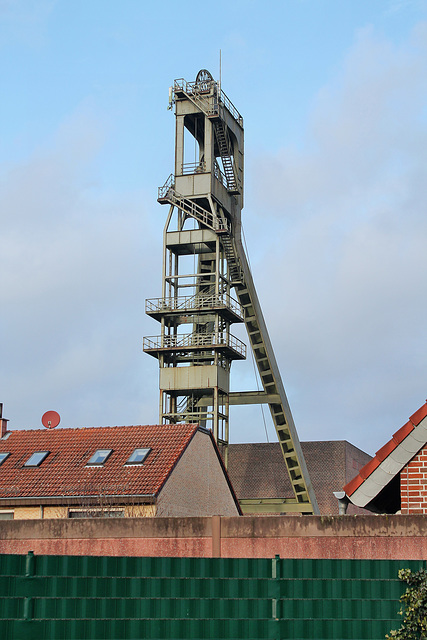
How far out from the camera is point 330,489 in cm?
5925

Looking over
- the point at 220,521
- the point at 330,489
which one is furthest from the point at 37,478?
the point at 330,489

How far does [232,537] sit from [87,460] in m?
14.4

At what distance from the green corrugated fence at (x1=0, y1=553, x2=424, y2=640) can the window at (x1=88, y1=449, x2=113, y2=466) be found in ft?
53.7

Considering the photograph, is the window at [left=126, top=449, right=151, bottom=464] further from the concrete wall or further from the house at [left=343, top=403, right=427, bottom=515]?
the house at [left=343, top=403, right=427, bottom=515]

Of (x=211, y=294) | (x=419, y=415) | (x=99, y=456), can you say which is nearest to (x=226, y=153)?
(x=211, y=294)

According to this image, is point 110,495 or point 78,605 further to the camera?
point 110,495

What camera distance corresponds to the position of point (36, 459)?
2836cm

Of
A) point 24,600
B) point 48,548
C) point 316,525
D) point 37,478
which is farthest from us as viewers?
point 37,478

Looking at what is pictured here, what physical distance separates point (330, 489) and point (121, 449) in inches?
1327

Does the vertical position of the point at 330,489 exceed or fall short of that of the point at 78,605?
it exceeds it

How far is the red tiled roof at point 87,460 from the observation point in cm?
2588

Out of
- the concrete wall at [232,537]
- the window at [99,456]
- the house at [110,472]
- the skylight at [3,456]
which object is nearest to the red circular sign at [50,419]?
the house at [110,472]

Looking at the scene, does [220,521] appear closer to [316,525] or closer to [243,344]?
[316,525]

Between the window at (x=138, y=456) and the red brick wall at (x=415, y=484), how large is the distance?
13841 millimetres
